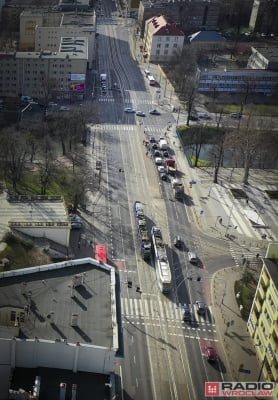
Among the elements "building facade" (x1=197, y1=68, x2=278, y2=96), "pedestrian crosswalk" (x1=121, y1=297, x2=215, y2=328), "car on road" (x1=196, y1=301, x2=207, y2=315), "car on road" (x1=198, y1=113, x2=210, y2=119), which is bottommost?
"pedestrian crosswalk" (x1=121, y1=297, x2=215, y2=328)

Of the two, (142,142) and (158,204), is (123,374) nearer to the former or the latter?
(158,204)

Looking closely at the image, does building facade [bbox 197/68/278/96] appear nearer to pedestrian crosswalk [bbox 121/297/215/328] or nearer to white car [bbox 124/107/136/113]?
white car [bbox 124/107/136/113]

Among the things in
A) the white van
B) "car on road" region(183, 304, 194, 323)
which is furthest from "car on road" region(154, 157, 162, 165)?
the white van

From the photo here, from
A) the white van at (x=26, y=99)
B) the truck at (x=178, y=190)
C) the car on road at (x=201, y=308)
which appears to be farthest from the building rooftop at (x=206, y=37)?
the car on road at (x=201, y=308)

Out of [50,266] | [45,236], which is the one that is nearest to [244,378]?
[50,266]

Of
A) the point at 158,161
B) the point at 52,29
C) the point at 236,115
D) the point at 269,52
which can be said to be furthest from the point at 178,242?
the point at 269,52

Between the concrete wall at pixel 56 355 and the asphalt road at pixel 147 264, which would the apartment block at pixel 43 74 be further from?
the concrete wall at pixel 56 355

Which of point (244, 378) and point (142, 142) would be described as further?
point (142, 142)
